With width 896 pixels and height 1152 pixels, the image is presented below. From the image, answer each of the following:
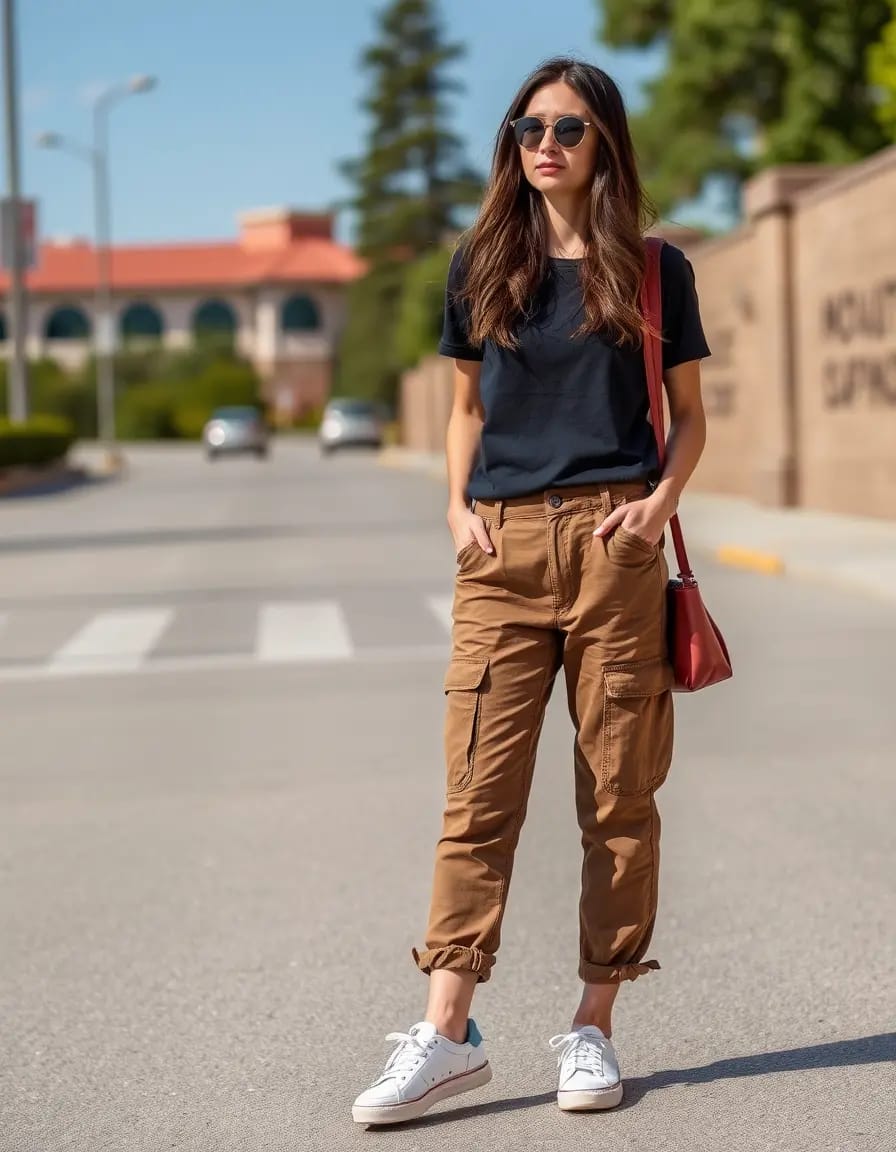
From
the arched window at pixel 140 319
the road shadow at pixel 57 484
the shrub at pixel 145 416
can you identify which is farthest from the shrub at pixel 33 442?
the arched window at pixel 140 319

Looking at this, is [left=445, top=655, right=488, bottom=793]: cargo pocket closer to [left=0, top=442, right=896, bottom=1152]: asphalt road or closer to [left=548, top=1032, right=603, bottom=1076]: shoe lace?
[left=548, top=1032, right=603, bottom=1076]: shoe lace

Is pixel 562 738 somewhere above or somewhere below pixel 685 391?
below

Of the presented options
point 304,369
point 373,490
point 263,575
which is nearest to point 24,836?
point 263,575

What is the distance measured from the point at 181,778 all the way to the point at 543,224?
426cm

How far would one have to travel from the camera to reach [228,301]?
11050 cm

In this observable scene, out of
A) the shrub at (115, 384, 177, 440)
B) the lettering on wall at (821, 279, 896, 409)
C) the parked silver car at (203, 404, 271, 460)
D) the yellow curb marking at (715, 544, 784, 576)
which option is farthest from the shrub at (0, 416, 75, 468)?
the shrub at (115, 384, 177, 440)

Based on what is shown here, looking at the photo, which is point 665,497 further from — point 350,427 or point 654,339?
point 350,427

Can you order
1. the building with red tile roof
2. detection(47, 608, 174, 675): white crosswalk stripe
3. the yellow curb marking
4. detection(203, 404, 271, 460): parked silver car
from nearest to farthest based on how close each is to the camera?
1. detection(47, 608, 174, 675): white crosswalk stripe
2. the yellow curb marking
3. detection(203, 404, 271, 460): parked silver car
4. the building with red tile roof

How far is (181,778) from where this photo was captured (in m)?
7.81

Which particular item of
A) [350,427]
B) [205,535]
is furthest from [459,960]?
[350,427]

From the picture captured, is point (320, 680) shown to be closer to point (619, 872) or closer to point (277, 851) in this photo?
point (277, 851)

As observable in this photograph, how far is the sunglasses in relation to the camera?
3933 mm

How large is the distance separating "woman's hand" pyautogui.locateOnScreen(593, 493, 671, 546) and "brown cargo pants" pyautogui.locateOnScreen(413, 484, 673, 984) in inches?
0.8

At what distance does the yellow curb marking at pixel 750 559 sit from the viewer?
1622cm
